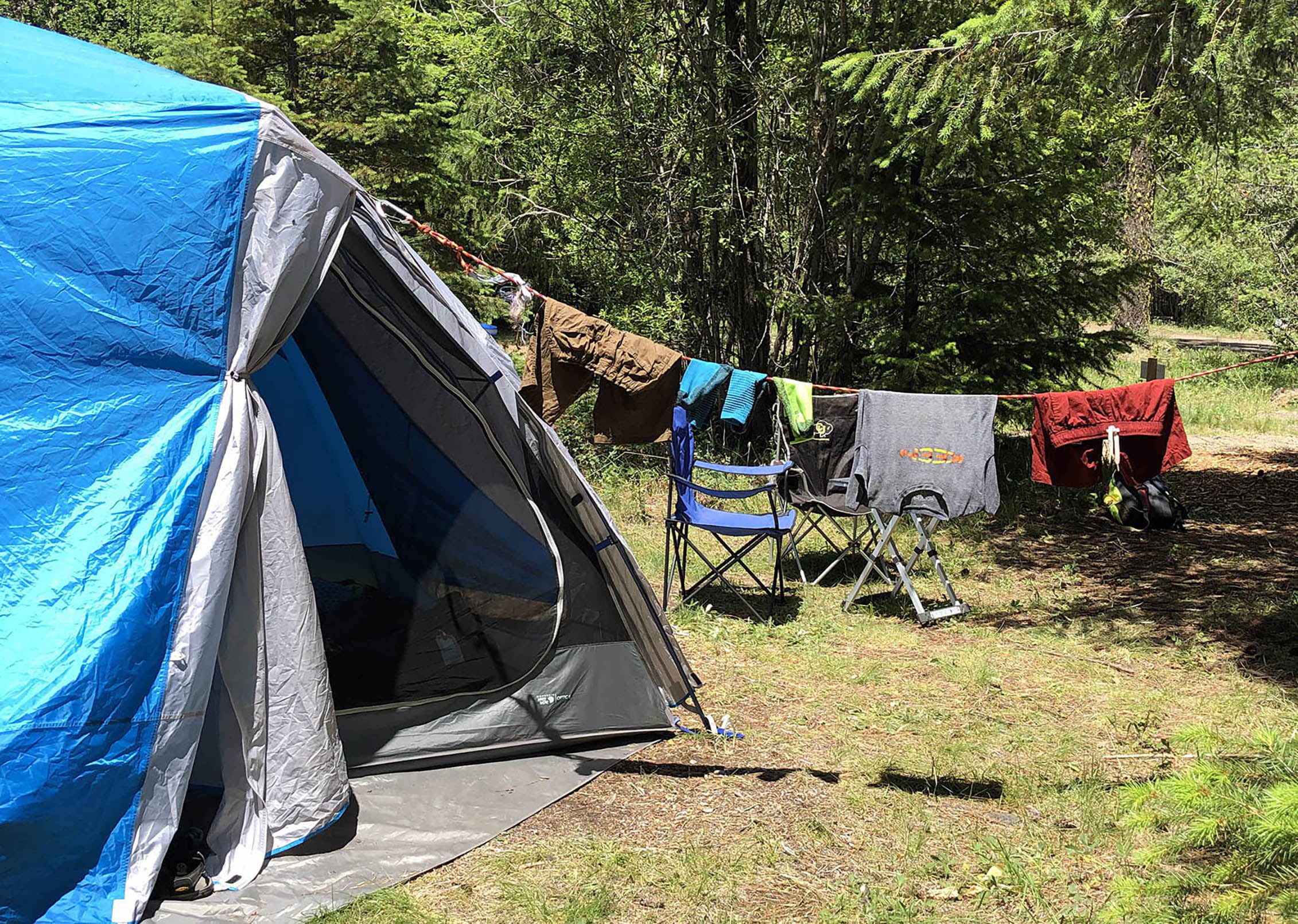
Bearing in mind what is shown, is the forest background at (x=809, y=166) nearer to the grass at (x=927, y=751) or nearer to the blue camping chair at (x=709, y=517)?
the grass at (x=927, y=751)

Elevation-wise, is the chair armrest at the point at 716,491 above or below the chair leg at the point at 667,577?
above

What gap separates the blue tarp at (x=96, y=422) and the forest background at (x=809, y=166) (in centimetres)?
409

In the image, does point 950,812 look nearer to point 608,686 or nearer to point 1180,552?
point 608,686

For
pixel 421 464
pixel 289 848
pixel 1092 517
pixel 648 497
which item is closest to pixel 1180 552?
pixel 1092 517

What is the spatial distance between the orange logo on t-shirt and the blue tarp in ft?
11.8

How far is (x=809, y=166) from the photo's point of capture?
8555 millimetres

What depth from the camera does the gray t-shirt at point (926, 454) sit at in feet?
17.8

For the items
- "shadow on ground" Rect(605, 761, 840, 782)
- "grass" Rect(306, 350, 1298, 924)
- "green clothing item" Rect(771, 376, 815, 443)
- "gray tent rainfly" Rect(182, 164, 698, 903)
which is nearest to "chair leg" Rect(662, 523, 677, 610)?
"grass" Rect(306, 350, 1298, 924)

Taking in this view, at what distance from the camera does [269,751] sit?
10.3ft

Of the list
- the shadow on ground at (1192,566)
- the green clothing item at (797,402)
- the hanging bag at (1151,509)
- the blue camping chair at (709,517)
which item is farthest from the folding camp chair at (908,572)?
the hanging bag at (1151,509)

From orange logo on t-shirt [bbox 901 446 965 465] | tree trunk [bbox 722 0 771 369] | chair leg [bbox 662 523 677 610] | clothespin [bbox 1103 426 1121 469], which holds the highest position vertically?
tree trunk [bbox 722 0 771 369]

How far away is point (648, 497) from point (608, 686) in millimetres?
4552

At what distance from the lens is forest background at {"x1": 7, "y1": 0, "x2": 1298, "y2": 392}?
7.34m

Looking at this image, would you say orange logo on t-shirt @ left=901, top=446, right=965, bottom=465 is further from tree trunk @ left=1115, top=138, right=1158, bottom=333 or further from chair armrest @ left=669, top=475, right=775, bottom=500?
tree trunk @ left=1115, top=138, right=1158, bottom=333
